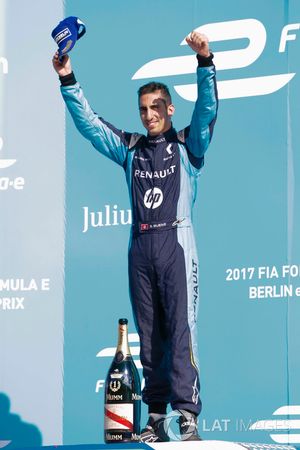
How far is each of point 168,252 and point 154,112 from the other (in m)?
0.51

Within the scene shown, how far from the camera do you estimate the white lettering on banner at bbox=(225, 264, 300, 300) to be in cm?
496

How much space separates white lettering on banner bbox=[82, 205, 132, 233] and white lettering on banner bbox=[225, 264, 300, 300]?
0.60 m

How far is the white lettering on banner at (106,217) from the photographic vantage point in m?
5.40

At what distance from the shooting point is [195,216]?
17.1ft

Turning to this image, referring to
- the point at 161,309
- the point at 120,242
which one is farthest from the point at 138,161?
the point at 120,242

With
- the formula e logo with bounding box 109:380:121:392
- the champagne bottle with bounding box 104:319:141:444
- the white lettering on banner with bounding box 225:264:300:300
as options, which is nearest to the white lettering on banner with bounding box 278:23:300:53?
the white lettering on banner with bounding box 225:264:300:300

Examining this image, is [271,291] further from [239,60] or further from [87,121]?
[87,121]

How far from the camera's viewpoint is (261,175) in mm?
5082

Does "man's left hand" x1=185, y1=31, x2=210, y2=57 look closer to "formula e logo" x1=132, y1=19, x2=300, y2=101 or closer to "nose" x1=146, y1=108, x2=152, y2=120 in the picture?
"nose" x1=146, y1=108, x2=152, y2=120

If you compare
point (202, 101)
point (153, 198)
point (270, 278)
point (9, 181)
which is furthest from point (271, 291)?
point (9, 181)

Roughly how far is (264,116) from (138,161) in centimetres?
98

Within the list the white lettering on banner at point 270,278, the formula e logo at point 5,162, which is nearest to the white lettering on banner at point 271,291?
the white lettering on banner at point 270,278

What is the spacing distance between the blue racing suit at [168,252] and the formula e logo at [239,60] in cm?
92

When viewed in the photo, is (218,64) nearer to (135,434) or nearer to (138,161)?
(138,161)
